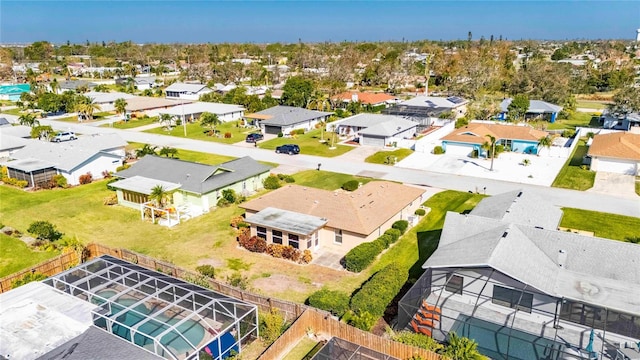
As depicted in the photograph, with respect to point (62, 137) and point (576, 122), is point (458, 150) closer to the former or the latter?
point (576, 122)

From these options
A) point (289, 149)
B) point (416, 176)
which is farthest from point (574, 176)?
point (289, 149)

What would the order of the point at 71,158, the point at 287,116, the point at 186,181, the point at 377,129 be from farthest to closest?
the point at 287,116 < the point at 377,129 < the point at 71,158 < the point at 186,181

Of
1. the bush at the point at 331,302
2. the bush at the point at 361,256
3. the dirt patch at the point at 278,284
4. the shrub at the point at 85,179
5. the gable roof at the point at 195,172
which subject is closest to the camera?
the bush at the point at 331,302

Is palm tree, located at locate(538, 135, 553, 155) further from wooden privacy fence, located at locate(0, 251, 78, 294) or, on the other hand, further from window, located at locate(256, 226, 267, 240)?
wooden privacy fence, located at locate(0, 251, 78, 294)

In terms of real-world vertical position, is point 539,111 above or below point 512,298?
above

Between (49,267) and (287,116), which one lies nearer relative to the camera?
(49,267)

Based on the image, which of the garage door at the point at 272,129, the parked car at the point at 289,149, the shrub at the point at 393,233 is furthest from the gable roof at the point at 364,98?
the shrub at the point at 393,233

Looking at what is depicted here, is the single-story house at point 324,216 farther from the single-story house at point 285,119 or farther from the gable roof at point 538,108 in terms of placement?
the gable roof at point 538,108
